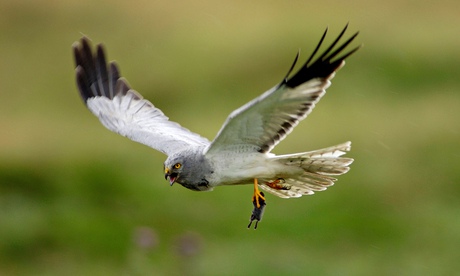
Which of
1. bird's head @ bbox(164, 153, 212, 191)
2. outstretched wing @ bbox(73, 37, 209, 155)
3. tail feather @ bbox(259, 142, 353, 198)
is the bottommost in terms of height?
bird's head @ bbox(164, 153, 212, 191)

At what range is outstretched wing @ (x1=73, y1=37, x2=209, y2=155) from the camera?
33.3ft

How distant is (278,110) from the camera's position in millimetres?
8344

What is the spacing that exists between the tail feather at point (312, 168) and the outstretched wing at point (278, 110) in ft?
0.88

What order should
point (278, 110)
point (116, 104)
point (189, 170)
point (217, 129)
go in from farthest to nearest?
point (217, 129)
point (116, 104)
point (189, 170)
point (278, 110)

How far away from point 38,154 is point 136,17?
404 cm

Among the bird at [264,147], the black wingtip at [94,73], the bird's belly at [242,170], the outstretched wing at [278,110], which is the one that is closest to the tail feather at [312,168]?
the bird at [264,147]

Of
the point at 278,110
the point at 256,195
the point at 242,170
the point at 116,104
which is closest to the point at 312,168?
the point at 256,195

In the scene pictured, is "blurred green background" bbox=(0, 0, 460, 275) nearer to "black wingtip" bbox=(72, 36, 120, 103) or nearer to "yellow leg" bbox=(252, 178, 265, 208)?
"black wingtip" bbox=(72, 36, 120, 103)

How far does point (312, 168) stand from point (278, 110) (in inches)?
33.7

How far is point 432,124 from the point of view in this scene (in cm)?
1806

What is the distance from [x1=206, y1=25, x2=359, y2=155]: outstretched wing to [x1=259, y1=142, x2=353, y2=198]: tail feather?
0.88ft

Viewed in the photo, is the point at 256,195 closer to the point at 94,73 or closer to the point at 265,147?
the point at 265,147

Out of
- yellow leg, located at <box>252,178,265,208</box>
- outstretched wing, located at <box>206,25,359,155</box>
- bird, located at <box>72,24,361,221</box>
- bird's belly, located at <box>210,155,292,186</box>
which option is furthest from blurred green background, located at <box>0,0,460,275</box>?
outstretched wing, located at <box>206,25,359,155</box>

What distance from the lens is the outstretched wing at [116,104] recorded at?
1016cm
